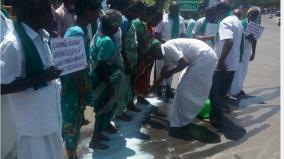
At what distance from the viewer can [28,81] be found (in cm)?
255

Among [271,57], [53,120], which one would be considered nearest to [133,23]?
[53,120]

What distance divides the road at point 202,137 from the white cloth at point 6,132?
0.96 m

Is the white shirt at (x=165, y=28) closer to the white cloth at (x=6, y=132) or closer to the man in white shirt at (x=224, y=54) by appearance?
the man in white shirt at (x=224, y=54)

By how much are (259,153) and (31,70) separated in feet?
11.1

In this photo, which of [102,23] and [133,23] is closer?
[102,23]

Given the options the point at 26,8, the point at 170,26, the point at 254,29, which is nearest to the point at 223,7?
the point at 254,29

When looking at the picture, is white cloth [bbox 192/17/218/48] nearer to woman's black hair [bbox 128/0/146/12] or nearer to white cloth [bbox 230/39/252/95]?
white cloth [bbox 230/39/252/95]

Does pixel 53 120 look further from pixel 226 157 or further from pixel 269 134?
pixel 269 134

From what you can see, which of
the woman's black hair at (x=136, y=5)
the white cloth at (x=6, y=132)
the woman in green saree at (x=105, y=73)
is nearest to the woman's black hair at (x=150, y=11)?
the woman's black hair at (x=136, y=5)

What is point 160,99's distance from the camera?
24.9 ft

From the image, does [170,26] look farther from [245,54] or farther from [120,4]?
[120,4]

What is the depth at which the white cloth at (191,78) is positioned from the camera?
5.68 m

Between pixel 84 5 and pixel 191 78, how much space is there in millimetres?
2088

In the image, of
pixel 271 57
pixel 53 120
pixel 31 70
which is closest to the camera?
pixel 31 70
